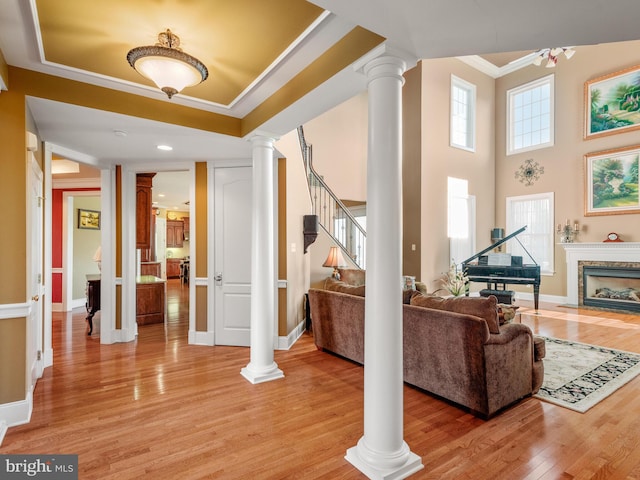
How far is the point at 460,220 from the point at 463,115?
2667 mm

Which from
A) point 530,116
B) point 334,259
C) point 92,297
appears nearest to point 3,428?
point 92,297

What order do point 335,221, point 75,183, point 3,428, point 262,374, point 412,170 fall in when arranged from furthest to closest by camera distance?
1. point 412,170
2. point 335,221
3. point 75,183
4. point 262,374
5. point 3,428

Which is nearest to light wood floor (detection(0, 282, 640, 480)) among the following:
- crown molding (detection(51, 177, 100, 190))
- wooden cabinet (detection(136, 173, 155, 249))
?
wooden cabinet (detection(136, 173, 155, 249))

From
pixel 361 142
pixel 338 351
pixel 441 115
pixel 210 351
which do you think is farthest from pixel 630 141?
pixel 210 351

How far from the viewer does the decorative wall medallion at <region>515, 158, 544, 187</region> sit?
8.27 m

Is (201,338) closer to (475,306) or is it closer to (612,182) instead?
(475,306)

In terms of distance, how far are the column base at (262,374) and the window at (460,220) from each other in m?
5.87

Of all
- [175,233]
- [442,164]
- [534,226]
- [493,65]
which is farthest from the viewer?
[175,233]

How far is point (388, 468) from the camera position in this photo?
2027 mm

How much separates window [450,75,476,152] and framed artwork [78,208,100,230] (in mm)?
8550

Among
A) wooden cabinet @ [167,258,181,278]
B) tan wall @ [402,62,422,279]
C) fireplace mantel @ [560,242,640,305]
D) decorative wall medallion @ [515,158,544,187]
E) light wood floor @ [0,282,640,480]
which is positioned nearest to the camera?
light wood floor @ [0,282,640,480]

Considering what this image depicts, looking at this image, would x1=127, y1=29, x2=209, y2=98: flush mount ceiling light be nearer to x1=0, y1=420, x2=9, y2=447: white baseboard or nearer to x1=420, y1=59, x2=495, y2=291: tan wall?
x1=0, y1=420, x2=9, y2=447: white baseboard

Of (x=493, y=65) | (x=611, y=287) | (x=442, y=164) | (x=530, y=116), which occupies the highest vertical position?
(x=493, y=65)

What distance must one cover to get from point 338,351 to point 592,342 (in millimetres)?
3556
